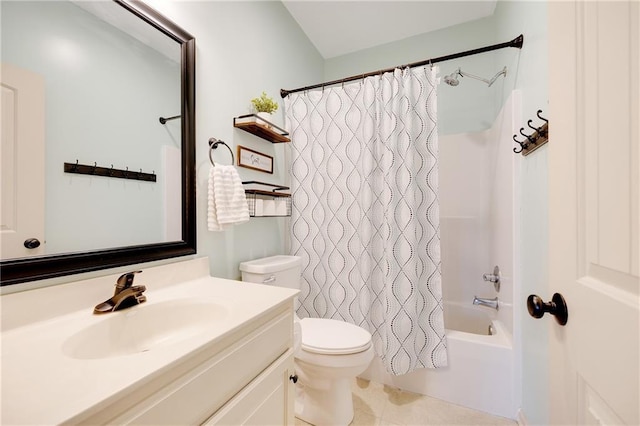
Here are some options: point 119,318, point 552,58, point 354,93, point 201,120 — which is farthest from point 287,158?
point 552,58

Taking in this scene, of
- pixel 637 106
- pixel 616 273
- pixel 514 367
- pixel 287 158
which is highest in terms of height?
pixel 287 158

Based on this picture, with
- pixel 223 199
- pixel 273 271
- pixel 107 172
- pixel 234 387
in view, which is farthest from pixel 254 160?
→ pixel 234 387

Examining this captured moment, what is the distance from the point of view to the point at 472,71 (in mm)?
2119

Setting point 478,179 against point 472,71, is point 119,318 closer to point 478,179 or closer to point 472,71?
point 478,179

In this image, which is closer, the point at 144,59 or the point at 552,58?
the point at 552,58

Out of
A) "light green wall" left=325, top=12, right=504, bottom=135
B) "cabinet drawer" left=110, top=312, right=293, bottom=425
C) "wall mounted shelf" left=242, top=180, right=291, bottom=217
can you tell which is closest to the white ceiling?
"light green wall" left=325, top=12, right=504, bottom=135

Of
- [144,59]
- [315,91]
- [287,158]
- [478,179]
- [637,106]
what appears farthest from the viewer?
[478,179]

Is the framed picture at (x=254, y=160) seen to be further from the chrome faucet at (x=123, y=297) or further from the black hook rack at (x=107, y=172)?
the chrome faucet at (x=123, y=297)

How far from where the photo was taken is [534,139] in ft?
3.73

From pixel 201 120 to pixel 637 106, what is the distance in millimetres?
1425

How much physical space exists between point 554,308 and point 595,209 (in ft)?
0.80

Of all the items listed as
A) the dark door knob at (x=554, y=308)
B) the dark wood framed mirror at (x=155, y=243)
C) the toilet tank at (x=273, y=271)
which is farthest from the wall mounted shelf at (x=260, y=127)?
the dark door knob at (x=554, y=308)

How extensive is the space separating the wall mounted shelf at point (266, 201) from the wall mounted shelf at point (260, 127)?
Answer: 0.32 metres

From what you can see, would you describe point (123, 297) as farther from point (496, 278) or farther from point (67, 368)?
point (496, 278)
